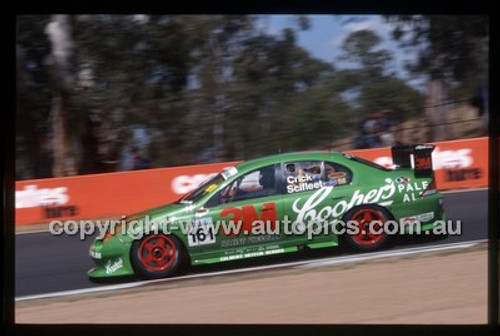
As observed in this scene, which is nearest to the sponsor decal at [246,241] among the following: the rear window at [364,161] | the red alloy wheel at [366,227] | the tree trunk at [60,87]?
the red alloy wheel at [366,227]

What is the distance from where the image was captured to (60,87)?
35.9ft

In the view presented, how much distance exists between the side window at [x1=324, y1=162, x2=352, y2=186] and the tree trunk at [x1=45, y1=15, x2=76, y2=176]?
Result: 3.64m

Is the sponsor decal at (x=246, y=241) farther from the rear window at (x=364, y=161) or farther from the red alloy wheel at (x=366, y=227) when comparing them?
the rear window at (x=364, y=161)

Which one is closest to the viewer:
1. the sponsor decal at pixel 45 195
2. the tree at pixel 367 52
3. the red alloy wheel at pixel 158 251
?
the red alloy wheel at pixel 158 251

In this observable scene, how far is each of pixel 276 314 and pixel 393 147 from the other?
3.18m

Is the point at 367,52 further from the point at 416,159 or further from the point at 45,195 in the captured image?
the point at 45,195

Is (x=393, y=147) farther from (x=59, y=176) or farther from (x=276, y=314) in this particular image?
(x=59, y=176)

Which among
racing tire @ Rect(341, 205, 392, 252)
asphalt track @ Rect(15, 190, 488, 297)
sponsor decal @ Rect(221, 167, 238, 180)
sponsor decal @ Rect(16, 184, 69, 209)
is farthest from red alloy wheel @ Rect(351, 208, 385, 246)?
sponsor decal @ Rect(16, 184, 69, 209)

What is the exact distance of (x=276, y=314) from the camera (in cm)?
701

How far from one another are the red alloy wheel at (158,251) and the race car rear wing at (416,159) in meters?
2.76

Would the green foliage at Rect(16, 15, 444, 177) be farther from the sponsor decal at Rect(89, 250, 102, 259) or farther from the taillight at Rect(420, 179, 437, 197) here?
the sponsor decal at Rect(89, 250, 102, 259)

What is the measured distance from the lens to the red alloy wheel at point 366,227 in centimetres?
820

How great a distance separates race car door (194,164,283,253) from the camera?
8023mm
